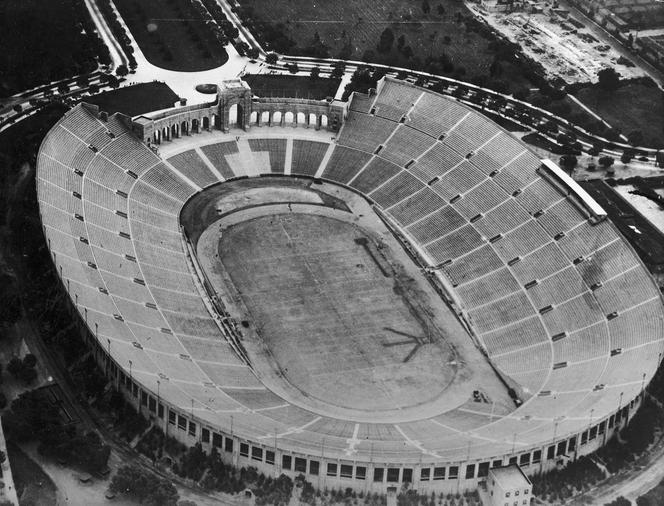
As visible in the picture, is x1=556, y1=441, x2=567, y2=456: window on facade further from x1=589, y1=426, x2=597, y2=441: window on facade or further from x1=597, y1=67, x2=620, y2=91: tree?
x1=597, y1=67, x2=620, y2=91: tree

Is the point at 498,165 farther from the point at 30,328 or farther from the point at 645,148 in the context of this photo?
the point at 30,328

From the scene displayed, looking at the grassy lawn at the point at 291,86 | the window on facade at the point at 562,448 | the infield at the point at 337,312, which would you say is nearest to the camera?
the window on facade at the point at 562,448

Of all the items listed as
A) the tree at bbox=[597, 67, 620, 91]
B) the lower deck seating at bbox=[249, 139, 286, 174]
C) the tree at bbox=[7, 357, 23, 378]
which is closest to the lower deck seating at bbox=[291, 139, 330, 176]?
the lower deck seating at bbox=[249, 139, 286, 174]

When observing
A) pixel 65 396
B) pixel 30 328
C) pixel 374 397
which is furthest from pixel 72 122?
pixel 374 397

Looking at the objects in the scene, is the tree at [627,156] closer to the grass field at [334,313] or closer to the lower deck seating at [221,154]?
the grass field at [334,313]

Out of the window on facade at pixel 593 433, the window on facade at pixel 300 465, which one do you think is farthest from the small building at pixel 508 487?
the window on facade at pixel 300 465

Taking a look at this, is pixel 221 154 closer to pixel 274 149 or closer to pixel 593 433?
pixel 274 149
